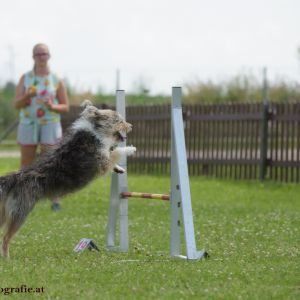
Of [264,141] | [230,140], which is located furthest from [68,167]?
[230,140]

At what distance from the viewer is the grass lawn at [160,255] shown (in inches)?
237

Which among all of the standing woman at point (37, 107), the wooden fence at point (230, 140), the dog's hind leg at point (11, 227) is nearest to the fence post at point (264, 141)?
the wooden fence at point (230, 140)

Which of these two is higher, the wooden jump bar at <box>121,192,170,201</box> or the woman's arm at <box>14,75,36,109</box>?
the woman's arm at <box>14,75,36,109</box>

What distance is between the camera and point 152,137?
775 inches

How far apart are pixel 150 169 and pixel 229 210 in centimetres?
756

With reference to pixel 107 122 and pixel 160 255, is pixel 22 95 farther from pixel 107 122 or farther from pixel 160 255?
pixel 160 255

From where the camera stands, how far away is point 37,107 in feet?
37.2

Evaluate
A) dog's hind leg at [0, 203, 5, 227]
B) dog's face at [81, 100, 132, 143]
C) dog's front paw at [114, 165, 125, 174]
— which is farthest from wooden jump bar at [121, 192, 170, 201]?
dog's hind leg at [0, 203, 5, 227]

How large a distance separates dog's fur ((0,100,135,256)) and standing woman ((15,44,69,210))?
9.96ft

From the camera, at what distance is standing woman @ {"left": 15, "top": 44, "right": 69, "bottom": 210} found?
11266 millimetres

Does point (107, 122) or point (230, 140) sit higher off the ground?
point (107, 122)

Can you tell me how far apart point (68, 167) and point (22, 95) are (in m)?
3.90

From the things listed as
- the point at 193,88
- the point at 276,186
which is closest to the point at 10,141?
the point at 193,88

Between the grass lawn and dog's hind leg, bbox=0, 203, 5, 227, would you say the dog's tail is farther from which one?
the grass lawn
